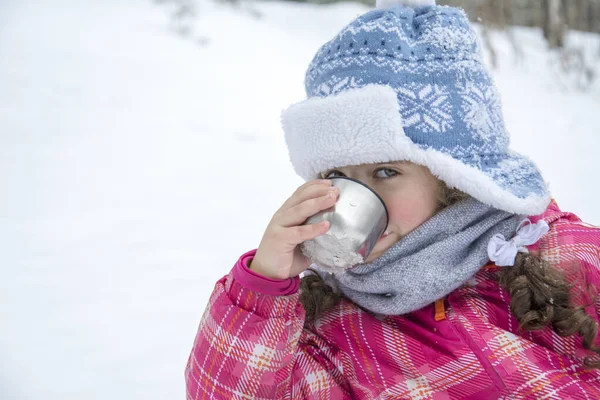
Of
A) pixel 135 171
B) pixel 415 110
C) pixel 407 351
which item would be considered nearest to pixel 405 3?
pixel 415 110

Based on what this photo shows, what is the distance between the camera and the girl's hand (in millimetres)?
897

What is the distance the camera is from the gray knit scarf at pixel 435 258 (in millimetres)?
1026

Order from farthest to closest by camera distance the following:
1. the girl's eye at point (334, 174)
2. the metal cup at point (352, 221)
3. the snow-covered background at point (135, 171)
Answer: the snow-covered background at point (135, 171), the girl's eye at point (334, 174), the metal cup at point (352, 221)

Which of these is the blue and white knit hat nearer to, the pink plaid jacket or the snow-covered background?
the pink plaid jacket

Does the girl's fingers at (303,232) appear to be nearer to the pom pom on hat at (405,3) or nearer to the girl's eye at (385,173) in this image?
the girl's eye at (385,173)

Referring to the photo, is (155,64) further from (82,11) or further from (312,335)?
(312,335)

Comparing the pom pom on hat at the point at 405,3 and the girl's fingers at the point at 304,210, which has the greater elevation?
the pom pom on hat at the point at 405,3

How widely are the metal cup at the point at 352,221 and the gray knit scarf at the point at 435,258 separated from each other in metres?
0.16

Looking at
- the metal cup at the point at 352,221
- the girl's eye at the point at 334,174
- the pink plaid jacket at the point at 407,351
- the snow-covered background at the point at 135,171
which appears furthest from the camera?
the snow-covered background at the point at 135,171

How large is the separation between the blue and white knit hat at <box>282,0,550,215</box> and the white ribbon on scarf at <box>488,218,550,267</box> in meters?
0.04

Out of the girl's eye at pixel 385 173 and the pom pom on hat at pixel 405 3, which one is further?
the pom pom on hat at pixel 405 3

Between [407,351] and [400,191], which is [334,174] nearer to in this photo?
[400,191]

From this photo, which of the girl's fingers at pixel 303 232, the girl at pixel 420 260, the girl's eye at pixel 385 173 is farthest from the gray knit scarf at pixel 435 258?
the girl's fingers at pixel 303 232

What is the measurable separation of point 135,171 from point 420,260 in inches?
66.1
